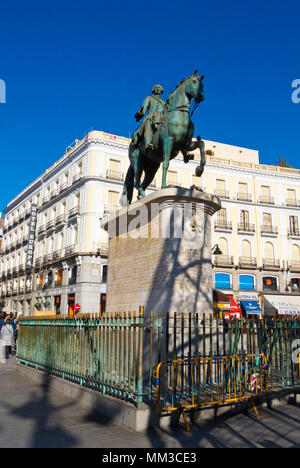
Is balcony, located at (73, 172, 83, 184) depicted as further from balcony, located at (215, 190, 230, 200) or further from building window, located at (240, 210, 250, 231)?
building window, located at (240, 210, 250, 231)

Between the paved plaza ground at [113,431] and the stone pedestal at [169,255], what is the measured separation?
241 cm

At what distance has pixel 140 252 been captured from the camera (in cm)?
880

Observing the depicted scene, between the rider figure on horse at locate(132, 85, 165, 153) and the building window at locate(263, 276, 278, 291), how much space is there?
29993 mm

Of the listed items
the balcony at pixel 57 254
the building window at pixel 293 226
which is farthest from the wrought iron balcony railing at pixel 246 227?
the balcony at pixel 57 254

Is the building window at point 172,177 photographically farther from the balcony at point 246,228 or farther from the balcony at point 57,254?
the balcony at point 57,254

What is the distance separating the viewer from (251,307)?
115 feet

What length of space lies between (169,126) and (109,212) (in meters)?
24.9

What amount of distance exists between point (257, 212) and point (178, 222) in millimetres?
32520

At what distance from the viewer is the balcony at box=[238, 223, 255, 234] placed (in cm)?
3798

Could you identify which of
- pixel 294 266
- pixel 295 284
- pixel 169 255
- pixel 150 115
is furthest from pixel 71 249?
pixel 169 255

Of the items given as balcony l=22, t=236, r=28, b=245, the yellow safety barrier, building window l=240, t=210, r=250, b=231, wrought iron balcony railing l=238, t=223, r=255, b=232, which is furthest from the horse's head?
balcony l=22, t=236, r=28, b=245
